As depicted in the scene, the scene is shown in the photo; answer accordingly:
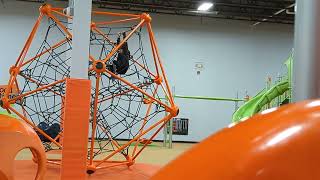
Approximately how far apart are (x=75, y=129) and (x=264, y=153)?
9.06 feet

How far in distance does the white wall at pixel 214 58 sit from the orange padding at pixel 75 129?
9066 mm

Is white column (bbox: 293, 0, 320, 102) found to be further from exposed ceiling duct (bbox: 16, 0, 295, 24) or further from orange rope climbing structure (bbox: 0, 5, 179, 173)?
exposed ceiling duct (bbox: 16, 0, 295, 24)

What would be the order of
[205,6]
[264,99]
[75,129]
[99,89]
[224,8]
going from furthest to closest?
[224,8] → [205,6] → [264,99] → [99,89] → [75,129]

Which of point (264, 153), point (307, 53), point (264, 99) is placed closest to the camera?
point (264, 153)

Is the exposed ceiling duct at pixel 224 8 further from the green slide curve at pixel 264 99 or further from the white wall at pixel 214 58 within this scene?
the green slide curve at pixel 264 99

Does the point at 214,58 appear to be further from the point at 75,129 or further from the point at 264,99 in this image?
the point at 75,129

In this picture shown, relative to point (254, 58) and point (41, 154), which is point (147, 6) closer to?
point (254, 58)

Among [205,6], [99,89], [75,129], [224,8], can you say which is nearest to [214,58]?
[224,8]

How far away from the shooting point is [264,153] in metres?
0.77

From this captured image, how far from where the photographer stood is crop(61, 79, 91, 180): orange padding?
333cm

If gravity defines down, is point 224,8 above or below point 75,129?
above

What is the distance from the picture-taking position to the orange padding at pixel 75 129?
3326 mm

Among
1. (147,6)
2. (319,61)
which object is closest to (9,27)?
(147,6)

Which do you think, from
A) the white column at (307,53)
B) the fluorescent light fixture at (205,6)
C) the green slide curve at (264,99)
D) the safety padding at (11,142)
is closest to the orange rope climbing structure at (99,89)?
the safety padding at (11,142)
